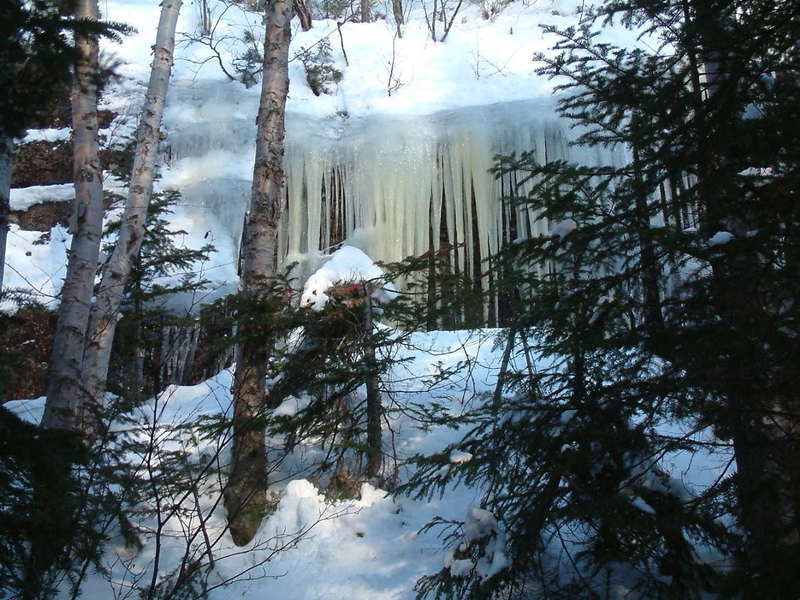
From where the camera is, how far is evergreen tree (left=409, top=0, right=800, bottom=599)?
6.59ft

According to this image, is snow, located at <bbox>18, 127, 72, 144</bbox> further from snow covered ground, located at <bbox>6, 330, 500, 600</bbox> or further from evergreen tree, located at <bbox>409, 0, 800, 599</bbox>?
evergreen tree, located at <bbox>409, 0, 800, 599</bbox>

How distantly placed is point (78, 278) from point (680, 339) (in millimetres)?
4234

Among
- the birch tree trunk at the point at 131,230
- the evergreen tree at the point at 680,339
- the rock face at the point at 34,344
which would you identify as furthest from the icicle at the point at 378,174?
the evergreen tree at the point at 680,339

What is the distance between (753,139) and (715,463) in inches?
152

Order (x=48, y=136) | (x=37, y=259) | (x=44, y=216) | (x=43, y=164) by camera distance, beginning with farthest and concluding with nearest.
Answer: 1. (x=48, y=136)
2. (x=43, y=164)
3. (x=44, y=216)
4. (x=37, y=259)

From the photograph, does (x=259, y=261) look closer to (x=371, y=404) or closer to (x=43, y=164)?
(x=371, y=404)

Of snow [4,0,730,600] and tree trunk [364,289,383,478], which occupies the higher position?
snow [4,0,730,600]

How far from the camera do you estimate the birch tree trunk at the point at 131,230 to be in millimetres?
5082

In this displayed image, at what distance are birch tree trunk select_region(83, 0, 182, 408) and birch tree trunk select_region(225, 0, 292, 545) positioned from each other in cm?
116

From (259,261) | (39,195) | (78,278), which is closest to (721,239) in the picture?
(259,261)

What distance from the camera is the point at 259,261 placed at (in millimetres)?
4762

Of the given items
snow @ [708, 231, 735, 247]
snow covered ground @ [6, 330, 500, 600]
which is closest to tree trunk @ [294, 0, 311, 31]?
snow covered ground @ [6, 330, 500, 600]

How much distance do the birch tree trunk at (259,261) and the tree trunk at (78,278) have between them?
1.10 metres

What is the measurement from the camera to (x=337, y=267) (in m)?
5.40
